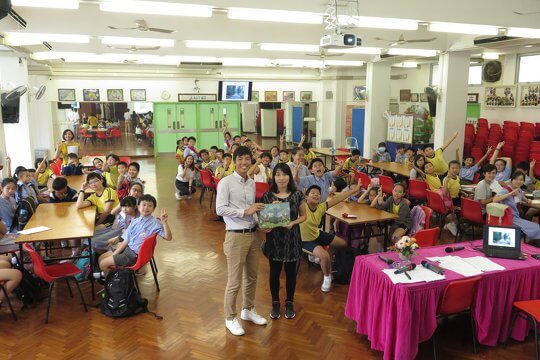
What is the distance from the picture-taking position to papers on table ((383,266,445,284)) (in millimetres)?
3664

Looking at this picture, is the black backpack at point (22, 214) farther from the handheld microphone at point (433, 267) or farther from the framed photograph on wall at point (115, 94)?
the framed photograph on wall at point (115, 94)

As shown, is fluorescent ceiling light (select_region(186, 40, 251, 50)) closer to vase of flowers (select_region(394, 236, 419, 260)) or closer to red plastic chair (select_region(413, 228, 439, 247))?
red plastic chair (select_region(413, 228, 439, 247))

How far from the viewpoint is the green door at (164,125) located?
58.0ft

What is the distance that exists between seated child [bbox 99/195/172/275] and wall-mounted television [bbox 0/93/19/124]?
5389 mm

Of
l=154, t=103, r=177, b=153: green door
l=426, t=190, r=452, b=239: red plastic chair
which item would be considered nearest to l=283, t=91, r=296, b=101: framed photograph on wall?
l=154, t=103, r=177, b=153: green door

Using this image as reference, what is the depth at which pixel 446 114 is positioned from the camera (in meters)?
11.3

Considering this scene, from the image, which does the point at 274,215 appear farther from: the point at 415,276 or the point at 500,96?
the point at 500,96

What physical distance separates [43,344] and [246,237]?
7.49 ft

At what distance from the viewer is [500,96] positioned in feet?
46.3

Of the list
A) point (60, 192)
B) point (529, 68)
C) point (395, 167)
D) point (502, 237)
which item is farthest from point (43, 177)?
point (529, 68)

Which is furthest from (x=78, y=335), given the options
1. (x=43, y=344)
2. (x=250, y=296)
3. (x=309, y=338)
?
(x=309, y=338)

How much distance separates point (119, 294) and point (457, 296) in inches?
136

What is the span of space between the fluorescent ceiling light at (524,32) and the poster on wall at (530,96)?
18.1 feet

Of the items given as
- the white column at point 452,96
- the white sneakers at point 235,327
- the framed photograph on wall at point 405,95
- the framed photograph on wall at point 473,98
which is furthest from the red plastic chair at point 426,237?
the framed photograph on wall at point 405,95
